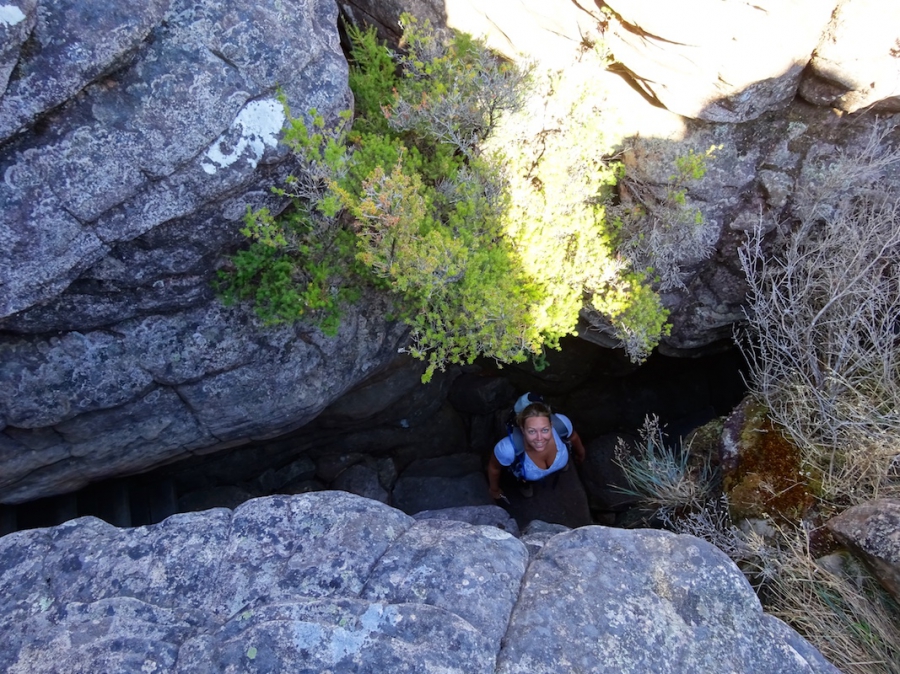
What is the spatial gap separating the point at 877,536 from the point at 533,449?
8.68 feet

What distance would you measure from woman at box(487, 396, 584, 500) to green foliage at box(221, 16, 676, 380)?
3.80 feet

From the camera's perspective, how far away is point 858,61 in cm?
360

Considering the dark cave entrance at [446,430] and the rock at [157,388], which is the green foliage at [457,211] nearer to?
the rock at [157,388]

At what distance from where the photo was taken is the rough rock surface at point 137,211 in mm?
2701

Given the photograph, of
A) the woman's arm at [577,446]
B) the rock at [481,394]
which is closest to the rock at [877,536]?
the woman's arm at [577,446]

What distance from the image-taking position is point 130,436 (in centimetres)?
421

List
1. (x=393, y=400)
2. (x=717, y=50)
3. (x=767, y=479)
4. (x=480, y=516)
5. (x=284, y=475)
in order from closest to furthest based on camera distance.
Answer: (x=717, y=50) → (x=767, y=479) → (x=480, y=516) → (x=393, y=400) → (x=284, y=475)

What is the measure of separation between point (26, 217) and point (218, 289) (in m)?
1.06

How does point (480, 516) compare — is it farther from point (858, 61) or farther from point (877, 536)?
point (858, 61)

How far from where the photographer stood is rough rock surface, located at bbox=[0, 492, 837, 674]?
2506mm

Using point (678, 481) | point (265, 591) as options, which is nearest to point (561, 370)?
point (678, 481)

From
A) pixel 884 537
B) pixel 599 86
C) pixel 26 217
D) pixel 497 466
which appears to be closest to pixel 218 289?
pixel 26 217

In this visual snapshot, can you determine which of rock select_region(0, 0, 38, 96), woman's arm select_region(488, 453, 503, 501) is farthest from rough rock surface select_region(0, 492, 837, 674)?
woman's arm select_region(488, 453, 503, 501)

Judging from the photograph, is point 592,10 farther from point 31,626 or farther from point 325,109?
point 31,626
